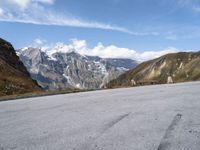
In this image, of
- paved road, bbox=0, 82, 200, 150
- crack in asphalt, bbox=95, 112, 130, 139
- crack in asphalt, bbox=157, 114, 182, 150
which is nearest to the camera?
crack in asphalt, bbox=157, 114, 182, 150

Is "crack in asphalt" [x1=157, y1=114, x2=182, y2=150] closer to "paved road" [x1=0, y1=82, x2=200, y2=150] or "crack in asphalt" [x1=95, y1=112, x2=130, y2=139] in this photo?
"paved road" [x1=0, y1=82, x2=200, y2=150]

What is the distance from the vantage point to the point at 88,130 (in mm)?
8586

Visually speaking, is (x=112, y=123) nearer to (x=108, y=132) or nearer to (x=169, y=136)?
(x=108, y=132)

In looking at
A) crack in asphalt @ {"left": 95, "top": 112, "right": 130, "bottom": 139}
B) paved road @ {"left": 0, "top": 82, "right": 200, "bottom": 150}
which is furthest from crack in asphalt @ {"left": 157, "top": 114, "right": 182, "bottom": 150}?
crack in asphalt @ {"left": 95, "top": 112, "right": 130, "bottom": 139}

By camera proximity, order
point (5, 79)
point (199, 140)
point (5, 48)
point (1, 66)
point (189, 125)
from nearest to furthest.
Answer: point (199, 140) → point (189, 125) → point (5, 79) → point (1, 66) → point (5, 48)

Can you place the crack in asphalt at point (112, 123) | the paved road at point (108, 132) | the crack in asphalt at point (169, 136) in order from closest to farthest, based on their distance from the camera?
1. the crack in asphalt at point (169, 136)
2. the paved road at point (108, 132)
3. the crack in asphalt at point (112, 123)

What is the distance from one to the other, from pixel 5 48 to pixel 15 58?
11.1 ft

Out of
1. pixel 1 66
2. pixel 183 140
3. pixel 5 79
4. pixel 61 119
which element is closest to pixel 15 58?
pixel 1 66

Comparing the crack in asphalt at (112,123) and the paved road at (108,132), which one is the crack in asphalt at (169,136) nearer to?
the paved road at (108,132)

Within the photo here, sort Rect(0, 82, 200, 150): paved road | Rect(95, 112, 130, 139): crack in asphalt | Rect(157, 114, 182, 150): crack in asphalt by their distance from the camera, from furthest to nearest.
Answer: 1. Rect(95, 112, 130, 139): crack in asphalt
2. Rect(0, 82, 200, 150): paved road
3. Rect(157, 114, 182, 150): crack in asphalt

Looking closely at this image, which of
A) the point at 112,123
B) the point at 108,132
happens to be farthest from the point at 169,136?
the point at 112,123

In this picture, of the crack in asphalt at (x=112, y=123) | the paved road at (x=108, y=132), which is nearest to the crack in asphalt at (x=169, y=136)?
the paved road at (x=108, y=132)

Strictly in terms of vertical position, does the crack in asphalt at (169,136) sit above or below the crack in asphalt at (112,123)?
below

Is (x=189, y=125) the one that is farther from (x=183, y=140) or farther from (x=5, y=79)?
(x=5, y=79)
